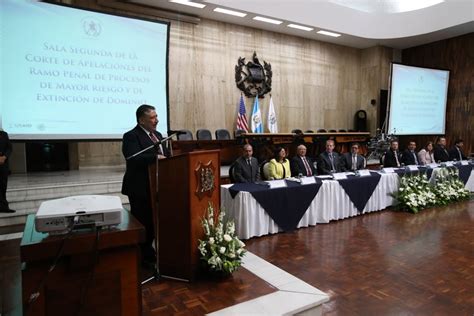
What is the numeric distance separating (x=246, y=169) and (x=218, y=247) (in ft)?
7.20

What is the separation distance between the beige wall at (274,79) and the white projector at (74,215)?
5.79 metres

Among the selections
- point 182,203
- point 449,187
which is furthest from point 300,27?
point 182,203

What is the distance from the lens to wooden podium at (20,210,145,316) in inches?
52.1

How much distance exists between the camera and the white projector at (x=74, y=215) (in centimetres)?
135

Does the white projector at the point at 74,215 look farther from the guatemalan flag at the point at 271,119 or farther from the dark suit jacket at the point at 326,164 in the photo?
the guatemalan flag at the point at 271,119

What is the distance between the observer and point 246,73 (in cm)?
869

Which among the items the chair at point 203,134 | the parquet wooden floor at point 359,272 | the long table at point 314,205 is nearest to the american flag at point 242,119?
the chair at point 203,134

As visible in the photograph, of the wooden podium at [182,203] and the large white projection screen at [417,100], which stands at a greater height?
the large white projection screen at [417,100]

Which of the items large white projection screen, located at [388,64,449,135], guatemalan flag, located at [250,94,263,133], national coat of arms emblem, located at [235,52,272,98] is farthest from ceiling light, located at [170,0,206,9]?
large white projection screen, located at [388,64,449,135]

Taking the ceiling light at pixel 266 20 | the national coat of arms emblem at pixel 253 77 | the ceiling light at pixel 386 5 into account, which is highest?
the ceiling light at pixel 386 5

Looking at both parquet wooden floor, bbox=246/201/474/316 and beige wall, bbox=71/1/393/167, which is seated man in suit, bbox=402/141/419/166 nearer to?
parquet wooden floor, bbox=246/201/474/316

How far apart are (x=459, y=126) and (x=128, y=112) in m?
9.46

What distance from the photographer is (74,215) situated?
138cm

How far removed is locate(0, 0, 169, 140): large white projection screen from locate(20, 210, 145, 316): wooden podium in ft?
12.7
